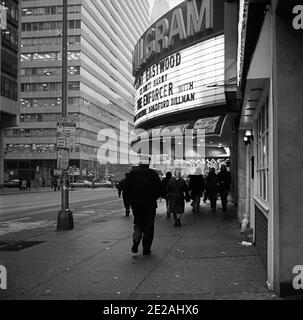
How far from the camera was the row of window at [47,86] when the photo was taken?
9844 cm

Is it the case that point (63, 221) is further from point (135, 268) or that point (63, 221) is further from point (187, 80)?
point (187, 80)

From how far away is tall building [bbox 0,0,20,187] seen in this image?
5645 cm

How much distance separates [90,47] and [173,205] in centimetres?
9376

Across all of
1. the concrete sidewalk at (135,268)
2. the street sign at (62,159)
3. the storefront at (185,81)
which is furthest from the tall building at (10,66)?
the concrete sidewalk at (135,268)

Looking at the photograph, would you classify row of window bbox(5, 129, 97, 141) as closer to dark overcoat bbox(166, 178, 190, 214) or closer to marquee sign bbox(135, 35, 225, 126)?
marquee sign bbox(135, 35, 225, 126)

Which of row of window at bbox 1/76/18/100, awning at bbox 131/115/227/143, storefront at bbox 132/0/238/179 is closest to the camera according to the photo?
awning at bbox 131/115/227/143

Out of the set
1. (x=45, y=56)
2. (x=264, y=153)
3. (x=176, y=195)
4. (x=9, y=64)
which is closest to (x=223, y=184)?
(x=176, y=195)

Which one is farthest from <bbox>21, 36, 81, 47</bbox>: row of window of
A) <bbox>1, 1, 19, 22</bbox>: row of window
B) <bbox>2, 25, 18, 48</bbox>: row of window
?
<bbox>2, 25, 18, 48</bbox>: row of window

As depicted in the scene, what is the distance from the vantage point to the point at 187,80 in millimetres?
25125

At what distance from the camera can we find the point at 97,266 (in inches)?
328

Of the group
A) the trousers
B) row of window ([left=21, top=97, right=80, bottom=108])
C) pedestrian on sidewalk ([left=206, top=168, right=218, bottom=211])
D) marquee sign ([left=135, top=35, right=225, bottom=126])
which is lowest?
the trousers

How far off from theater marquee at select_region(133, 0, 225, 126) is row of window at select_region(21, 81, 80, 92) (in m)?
67.9

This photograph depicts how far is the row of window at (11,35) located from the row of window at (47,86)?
125ft

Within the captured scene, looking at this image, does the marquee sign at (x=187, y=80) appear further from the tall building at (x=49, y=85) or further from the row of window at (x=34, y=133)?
the row of window at (x=34, y=133)
